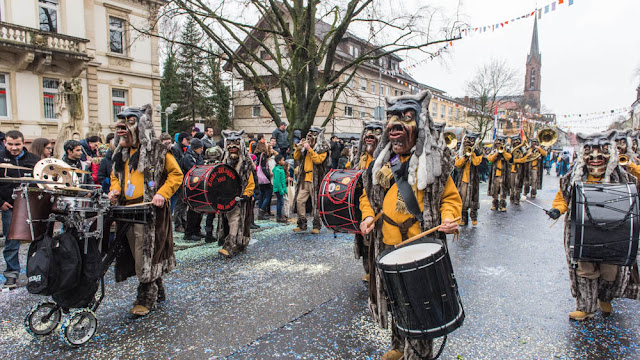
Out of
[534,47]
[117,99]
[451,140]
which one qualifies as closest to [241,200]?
[451,140]

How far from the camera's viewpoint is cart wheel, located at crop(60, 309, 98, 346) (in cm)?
348

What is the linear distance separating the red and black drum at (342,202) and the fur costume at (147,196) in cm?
189

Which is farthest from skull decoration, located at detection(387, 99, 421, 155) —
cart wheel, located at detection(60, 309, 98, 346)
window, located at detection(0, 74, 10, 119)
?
window, located at detection(0, 74, 10, 119)

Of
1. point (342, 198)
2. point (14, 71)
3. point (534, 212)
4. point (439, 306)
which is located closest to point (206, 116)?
point (14, 71)

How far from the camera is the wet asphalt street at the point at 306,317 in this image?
3547mm

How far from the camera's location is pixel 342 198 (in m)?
4.91

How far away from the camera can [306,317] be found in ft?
13.8

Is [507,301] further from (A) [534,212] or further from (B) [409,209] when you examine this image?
(A) [534,212]

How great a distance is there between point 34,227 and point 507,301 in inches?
192

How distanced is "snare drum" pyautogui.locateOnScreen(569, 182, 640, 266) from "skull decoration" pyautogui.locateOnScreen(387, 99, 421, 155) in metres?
1.84

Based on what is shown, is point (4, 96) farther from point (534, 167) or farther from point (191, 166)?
point (534, 167)

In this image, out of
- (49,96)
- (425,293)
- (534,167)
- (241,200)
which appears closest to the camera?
(425,293)

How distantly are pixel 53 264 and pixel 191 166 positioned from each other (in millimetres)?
4673

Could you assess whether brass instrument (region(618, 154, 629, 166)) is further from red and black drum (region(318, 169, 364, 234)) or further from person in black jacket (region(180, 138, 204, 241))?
person in black jacket (region(180, 138, 204, 241))
